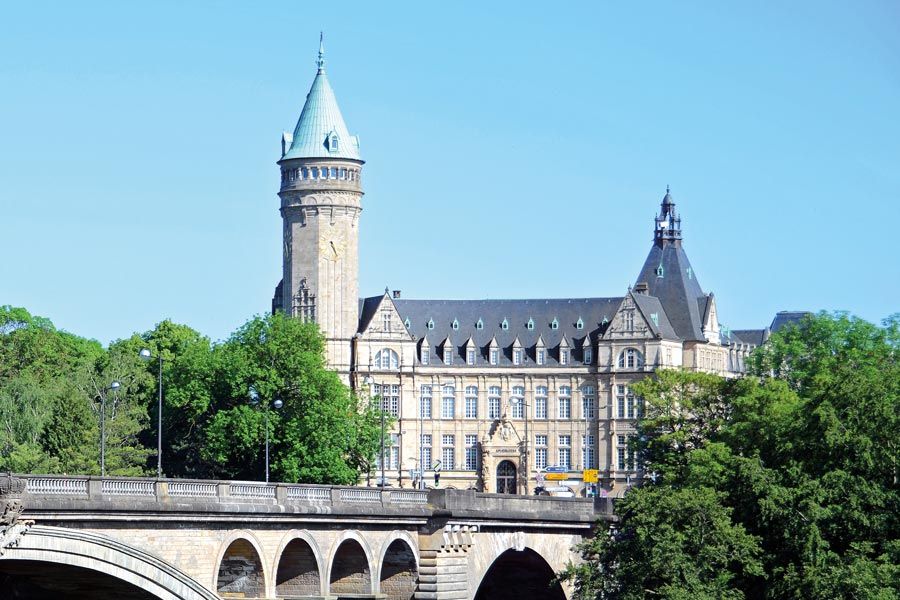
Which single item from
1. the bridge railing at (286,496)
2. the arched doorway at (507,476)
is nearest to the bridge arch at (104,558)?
the bridge railing at (286,496)

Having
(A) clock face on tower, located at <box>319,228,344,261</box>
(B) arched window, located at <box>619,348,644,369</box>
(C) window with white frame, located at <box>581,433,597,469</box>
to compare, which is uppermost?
(A) clock face on tower, located at <box>319,228,344,261</box>

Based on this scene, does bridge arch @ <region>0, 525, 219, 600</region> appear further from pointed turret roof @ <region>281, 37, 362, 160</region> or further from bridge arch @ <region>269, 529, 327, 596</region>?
pointed turret roof @ <region>281, 37, 362, 160</region>

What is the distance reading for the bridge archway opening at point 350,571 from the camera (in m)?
72.6

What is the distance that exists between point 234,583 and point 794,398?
42312 millimetres

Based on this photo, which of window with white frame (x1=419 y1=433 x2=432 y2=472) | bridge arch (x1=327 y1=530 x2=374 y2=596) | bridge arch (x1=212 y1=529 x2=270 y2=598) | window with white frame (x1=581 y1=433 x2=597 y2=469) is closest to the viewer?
bridge arch (x1=212 y1=529 x2=270 y2=598)

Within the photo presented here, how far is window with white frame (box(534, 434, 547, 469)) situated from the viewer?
173125mm

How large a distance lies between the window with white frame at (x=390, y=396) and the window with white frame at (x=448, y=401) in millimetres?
3961

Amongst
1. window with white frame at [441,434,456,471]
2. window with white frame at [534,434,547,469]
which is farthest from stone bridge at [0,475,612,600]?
window with white frame at [441,434,456,471]

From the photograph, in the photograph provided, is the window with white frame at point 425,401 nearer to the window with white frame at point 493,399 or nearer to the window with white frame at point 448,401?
the window with white frame at point 448,401

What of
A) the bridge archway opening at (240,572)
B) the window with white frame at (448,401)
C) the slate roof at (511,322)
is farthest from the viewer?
the slate roof at (511,322)

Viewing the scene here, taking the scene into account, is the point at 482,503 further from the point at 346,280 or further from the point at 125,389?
the point at 346,280

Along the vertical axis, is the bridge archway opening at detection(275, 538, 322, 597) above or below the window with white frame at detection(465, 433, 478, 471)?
below

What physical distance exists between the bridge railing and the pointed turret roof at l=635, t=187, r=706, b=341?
83413 millimetres

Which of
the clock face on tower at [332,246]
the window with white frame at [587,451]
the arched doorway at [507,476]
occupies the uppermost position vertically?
the clock face on tower at [332,246]
